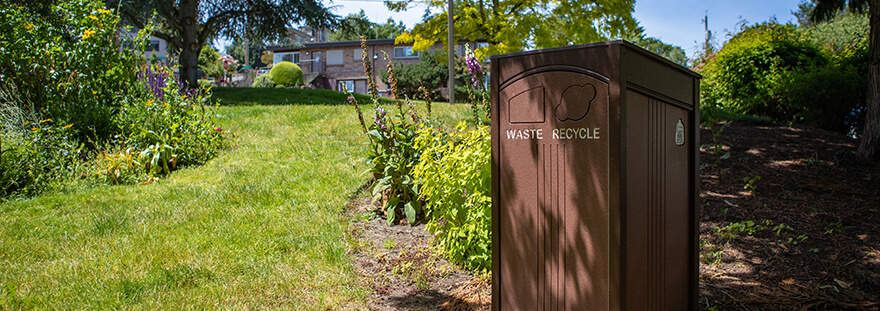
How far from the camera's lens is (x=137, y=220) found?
459 centimetres

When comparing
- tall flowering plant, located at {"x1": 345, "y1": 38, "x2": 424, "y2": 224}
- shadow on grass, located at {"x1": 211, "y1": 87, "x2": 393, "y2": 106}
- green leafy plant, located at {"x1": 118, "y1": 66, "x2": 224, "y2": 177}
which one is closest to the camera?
tall flowering plant, located at {"x1": 345, "y1": 38, "x2": 424, "y2": 224}

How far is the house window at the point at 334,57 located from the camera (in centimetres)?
4053

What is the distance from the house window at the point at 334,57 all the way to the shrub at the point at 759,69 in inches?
1319

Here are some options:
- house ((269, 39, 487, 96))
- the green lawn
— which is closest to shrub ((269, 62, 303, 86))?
house ((269, 39, 487, 96))

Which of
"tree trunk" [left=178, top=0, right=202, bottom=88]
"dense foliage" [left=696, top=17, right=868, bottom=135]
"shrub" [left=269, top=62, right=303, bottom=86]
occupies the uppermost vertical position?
"shrub" [left=269, top=62, right=303, bottom=86]

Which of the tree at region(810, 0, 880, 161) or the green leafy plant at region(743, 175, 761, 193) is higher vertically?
the tree at region(810, 0, 880, 161)

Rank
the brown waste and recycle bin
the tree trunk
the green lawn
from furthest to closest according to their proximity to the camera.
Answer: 1. the tree trunk
2. the green lawn
3. the brown waste and recycle bin

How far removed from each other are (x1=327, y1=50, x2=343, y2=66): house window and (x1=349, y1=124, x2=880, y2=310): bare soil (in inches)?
1463

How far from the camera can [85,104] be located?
23.6 ft

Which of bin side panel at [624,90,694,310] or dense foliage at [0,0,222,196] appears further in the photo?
dense foliage at [0,0,222,196]

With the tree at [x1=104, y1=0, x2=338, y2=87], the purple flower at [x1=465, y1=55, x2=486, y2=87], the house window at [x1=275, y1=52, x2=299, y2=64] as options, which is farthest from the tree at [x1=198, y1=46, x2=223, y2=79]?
the purple flower at [x1=465, y1=55, x2=486, y2=87]

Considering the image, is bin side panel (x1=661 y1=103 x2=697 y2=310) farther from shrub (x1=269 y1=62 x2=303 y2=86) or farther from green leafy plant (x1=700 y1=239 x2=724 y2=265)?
shrub (x1=269 y1=62 x2=303 y2=86)

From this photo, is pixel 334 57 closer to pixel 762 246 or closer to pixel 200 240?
pixel 200 240

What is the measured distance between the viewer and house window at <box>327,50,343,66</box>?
4053 centimetres
